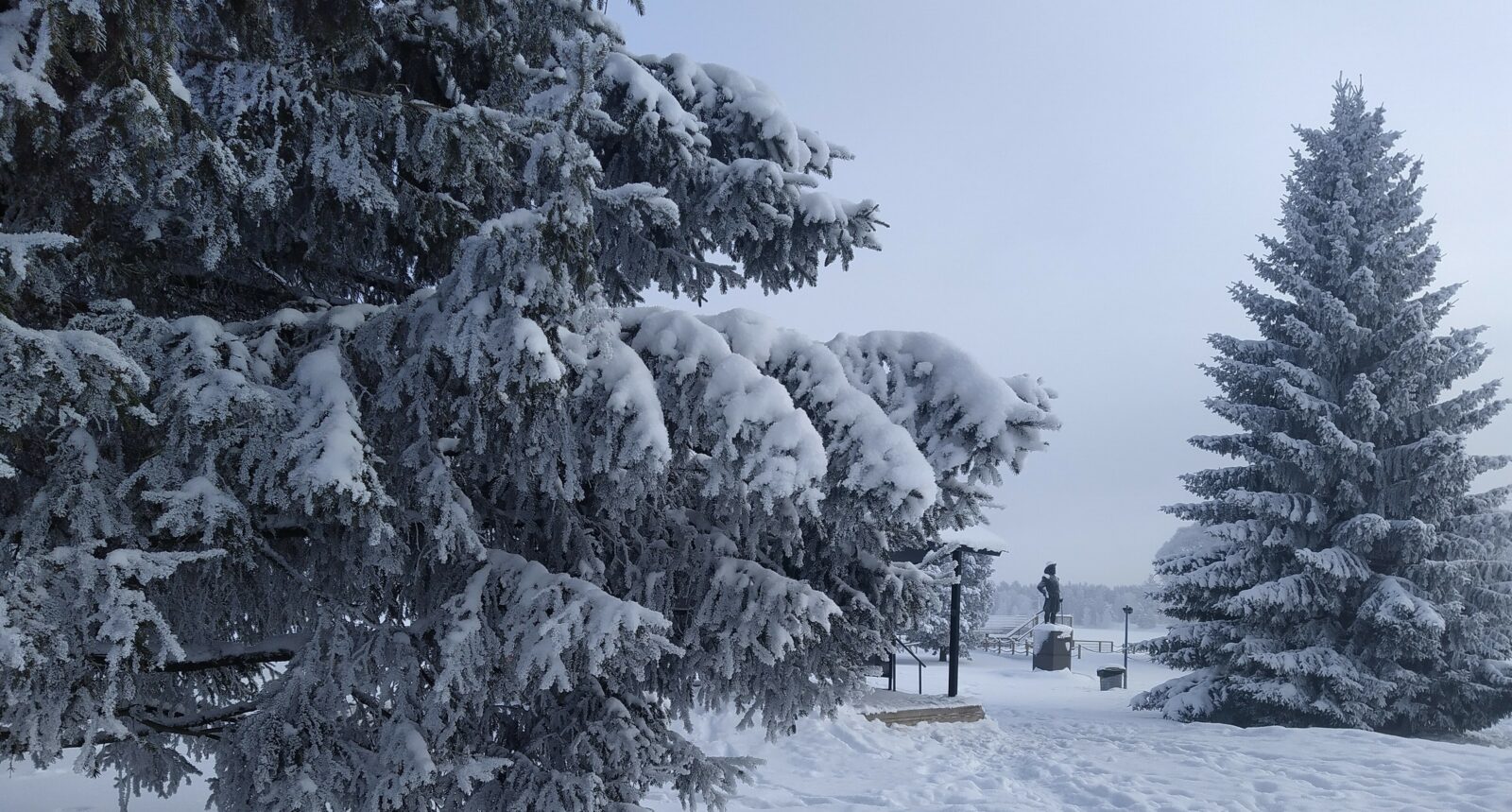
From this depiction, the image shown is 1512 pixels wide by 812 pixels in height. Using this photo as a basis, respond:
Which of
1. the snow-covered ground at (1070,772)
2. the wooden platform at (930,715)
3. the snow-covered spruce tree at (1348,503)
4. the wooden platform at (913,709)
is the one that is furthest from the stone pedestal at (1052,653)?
the wooden platform at (930,715)

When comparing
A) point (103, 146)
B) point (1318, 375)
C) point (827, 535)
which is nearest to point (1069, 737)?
point (1318, 375)

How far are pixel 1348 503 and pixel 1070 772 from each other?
30.1 ft

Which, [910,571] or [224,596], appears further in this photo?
[910,571]

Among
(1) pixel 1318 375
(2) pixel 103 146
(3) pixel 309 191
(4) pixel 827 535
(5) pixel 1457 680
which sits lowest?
(5) pixel 1457 680

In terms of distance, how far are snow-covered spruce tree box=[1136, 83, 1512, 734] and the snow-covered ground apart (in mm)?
2489

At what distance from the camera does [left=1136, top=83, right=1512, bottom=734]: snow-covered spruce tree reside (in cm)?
1434

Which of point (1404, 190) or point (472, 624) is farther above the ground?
point (1404, 190)

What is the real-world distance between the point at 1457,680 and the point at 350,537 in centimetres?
1704

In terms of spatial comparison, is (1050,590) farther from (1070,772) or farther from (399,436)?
(399,436)

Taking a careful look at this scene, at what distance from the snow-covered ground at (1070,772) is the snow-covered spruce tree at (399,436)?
247 centimetres

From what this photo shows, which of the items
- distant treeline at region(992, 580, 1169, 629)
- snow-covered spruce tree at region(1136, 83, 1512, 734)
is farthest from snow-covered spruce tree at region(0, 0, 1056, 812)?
distant treeline at region(992, 580, 1169, 629)

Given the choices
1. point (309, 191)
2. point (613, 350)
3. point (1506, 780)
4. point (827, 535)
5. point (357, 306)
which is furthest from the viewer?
point (1506, 780)

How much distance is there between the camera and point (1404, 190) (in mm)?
16234

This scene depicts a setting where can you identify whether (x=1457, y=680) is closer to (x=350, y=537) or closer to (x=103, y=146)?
(x=350, y=537)
